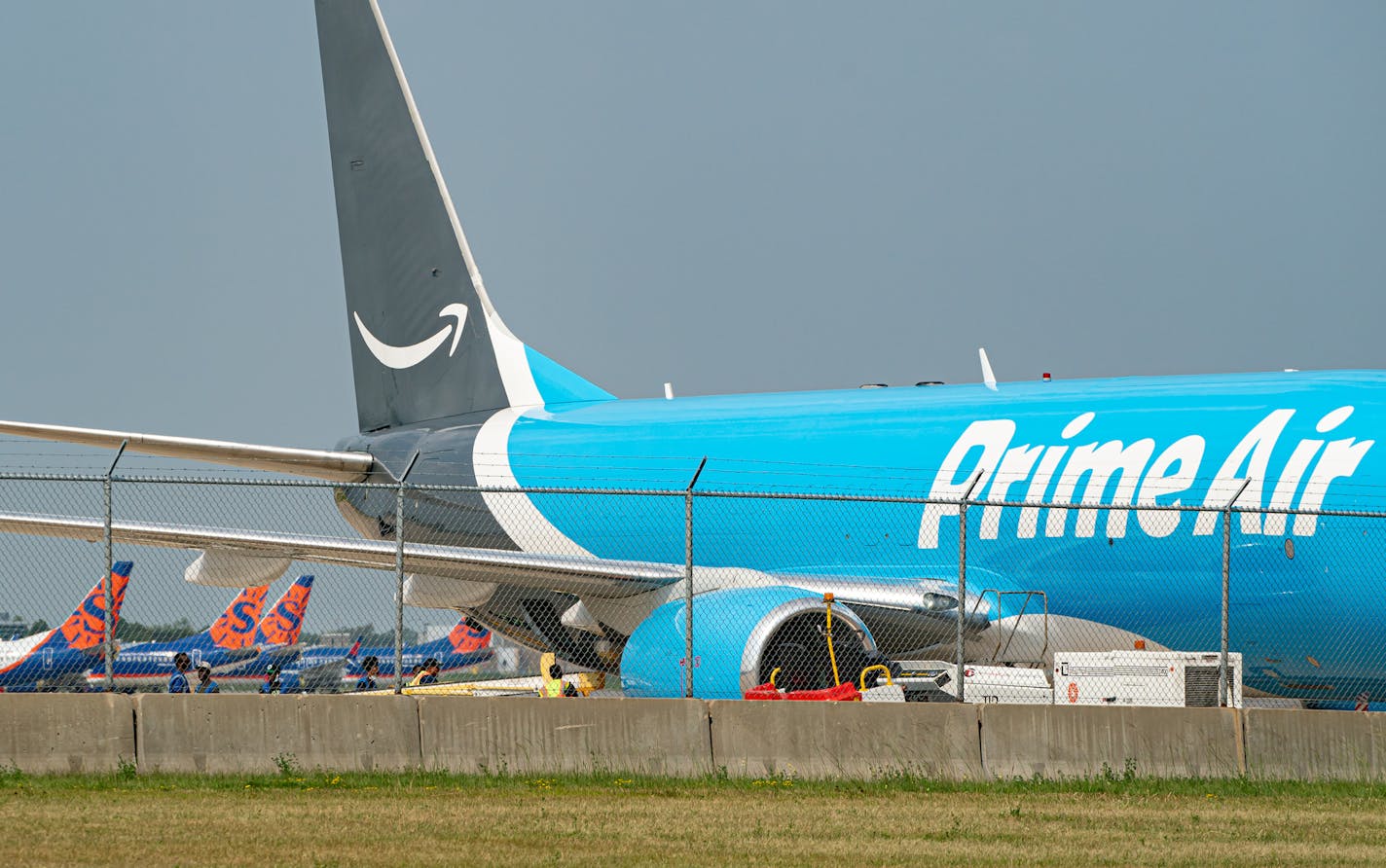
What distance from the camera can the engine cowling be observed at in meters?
14.6

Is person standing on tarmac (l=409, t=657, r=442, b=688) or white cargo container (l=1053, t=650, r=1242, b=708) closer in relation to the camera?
white cargo container (l=1053, t=650, r=1242, b=708)

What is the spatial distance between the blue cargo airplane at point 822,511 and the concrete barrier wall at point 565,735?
1552 mm

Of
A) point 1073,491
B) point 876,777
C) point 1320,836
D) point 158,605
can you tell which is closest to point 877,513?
point 1073,491

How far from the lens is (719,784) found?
10.7 metres

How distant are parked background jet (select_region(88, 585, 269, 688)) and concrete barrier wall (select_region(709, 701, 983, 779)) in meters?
29.8

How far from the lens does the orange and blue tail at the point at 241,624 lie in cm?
4675

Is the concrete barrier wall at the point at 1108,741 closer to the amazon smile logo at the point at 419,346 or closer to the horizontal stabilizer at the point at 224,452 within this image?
the horizontal stabilizer at the point at 224,452

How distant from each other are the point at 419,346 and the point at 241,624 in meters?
27.1

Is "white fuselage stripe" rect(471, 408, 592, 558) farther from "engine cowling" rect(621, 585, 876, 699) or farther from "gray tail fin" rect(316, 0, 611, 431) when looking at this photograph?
"engine cowling" rect(621, 585, 876, 699)

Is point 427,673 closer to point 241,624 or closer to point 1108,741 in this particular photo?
point 1108,741

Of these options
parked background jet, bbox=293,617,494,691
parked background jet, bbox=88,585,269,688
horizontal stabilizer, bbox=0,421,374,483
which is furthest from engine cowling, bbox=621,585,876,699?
parked background jet, bbox=293,617,494,691

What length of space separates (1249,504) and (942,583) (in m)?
3.18

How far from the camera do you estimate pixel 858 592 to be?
16109 millimetres

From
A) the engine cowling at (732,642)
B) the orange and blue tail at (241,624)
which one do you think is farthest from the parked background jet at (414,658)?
the engine cowling at (732,642)
